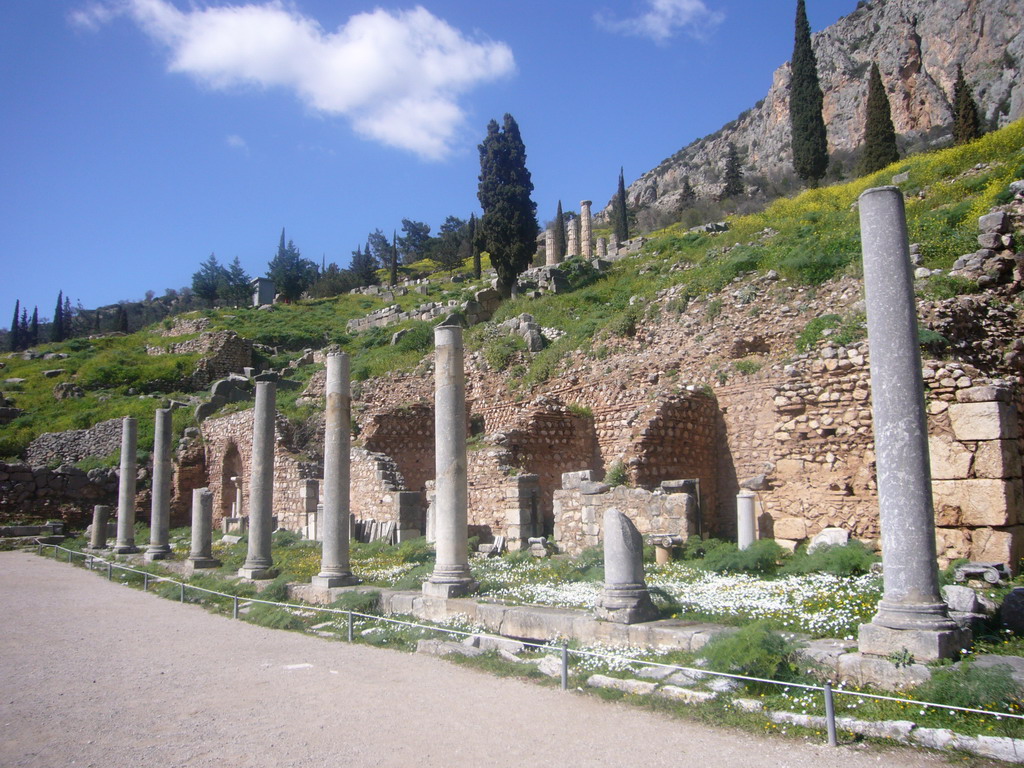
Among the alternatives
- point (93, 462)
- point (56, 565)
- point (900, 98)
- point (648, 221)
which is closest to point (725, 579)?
point (56, 565)

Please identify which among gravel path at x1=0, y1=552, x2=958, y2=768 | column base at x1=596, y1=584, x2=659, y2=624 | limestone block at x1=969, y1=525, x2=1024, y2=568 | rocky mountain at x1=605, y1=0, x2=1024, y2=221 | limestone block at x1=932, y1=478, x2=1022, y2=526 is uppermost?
rocky mountain at x1=605, y1=0, x2=1024, y2=221

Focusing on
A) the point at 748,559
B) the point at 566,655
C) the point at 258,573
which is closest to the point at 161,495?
the point at 258,573

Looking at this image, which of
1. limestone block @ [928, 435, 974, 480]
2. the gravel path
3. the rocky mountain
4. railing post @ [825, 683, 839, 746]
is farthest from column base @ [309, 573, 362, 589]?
the rocky mountain

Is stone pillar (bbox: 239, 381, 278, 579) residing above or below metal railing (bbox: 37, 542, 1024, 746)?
above

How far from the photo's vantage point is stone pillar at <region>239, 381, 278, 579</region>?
51.2 feet

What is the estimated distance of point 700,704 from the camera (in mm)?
6648

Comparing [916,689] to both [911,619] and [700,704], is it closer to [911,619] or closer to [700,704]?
[911,619]

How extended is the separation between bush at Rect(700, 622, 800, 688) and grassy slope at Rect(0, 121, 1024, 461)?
12.1m

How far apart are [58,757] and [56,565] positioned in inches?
742

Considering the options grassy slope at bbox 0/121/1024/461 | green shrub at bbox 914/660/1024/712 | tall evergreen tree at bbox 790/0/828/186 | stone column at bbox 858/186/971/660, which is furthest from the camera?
tall evergreen tree at bbox 790/0/828/186

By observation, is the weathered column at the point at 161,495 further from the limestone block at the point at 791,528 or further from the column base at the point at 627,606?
the limestone block at the point at 791,528

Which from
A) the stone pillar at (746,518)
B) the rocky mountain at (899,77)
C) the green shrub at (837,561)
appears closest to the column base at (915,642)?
the green shrub at (837,561)

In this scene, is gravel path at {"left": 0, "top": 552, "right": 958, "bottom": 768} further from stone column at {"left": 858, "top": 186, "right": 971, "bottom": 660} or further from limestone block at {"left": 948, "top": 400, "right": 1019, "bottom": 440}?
limestone block at {"left": 948, "top": 400, "right": 1019, "bottom": 440}

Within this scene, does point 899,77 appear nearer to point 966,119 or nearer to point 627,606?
point 966,119
